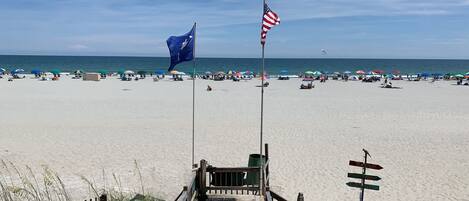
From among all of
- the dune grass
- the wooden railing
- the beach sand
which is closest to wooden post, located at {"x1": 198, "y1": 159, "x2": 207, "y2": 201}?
the wooden railing

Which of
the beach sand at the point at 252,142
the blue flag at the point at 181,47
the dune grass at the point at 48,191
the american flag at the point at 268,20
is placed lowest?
the beach sand at the point at 252,142

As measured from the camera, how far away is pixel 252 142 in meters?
16.8

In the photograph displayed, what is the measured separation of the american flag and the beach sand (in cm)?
420

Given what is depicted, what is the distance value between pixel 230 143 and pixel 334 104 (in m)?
15.6

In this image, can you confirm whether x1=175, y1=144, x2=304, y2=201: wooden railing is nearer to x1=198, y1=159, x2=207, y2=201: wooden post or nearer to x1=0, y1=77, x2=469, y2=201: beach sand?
x1=198, y1=159, x2=207, y2=201: wooden post

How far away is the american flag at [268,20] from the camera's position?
8008 mm

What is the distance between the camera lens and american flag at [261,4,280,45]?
801 cm

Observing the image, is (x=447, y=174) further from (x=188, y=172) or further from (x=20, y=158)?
(x=20, y=158)

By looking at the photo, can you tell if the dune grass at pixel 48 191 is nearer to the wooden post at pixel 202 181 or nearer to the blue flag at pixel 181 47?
the wooden post at pixel 202 181

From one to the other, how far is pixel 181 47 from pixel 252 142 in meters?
7.26

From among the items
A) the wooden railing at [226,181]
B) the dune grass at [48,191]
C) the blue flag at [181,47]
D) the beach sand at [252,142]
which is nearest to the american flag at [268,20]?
the wooden railing at [226,181]

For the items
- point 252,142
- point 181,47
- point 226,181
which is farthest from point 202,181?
point 252,142

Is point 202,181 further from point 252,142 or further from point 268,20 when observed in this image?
point 252,142

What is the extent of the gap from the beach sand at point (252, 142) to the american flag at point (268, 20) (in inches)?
165
